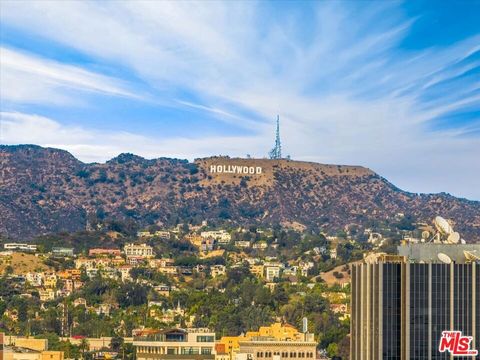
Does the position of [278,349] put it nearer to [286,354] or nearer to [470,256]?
[286,354]

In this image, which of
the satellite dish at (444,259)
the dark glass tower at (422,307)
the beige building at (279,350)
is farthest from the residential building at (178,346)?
the satellite dish at (444,259)

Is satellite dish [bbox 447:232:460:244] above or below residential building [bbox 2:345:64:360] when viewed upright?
above

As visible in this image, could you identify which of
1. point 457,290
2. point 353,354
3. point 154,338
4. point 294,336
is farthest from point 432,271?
point 294,336

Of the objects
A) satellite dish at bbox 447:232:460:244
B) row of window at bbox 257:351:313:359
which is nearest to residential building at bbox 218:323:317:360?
row of window at bbox 257:351:313:359

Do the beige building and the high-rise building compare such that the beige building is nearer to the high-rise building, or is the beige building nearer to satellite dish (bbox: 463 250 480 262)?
satellite dish (bbox: 463 250 480 262)

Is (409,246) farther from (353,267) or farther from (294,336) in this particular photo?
(294,336)
